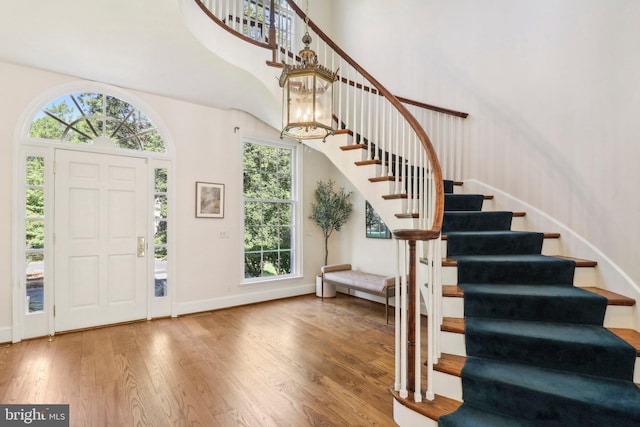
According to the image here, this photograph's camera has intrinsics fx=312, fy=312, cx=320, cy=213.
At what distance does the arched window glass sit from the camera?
11.8ft

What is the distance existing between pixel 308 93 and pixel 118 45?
205cm

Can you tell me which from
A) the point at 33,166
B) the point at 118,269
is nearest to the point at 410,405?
the point at 118,269

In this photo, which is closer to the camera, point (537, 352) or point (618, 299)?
point (537, 352)

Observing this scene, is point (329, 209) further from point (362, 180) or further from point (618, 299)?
point (618, 299)

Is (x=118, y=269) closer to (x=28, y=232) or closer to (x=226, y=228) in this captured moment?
(x=28, y=232)

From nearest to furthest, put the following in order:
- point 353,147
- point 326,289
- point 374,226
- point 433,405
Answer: point 433,405, point 353,147, point 374,226, point 326,289

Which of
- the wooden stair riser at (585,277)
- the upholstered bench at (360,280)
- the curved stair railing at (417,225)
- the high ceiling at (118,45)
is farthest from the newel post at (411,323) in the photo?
the high ceiling at (118,45)

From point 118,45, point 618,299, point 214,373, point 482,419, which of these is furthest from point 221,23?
point 618,299

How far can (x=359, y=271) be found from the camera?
524 cm

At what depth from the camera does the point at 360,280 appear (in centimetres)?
452

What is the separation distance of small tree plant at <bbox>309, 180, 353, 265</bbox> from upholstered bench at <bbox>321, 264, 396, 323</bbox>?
602 mm

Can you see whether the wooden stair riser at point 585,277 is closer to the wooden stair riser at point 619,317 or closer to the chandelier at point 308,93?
the wooden stair riser at point 619,317

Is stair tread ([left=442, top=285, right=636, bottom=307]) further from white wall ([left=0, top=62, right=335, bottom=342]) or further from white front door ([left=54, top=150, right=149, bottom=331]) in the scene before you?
white front door ([left=54, top=150, right=149, bottom=331])

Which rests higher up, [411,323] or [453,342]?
[411,323]
